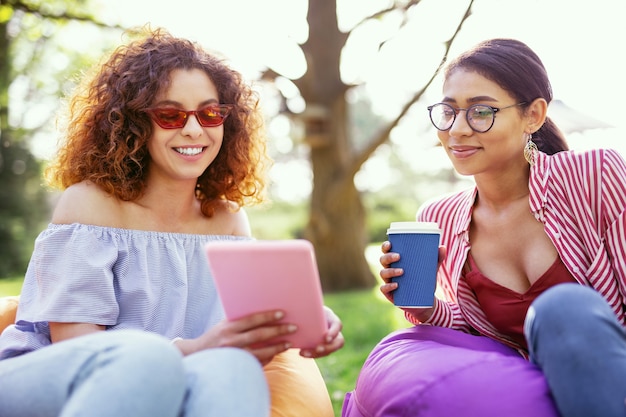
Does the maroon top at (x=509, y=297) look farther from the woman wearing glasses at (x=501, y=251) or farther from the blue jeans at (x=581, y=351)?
the blue jeans at (x=581, y=351)

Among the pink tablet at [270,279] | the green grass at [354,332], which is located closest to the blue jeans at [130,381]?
the pink tablet at [270,279]

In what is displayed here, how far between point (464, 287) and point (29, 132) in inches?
660

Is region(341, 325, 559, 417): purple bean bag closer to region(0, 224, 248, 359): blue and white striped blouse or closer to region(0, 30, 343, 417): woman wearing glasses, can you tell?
region(0, 30, 343, 417): woman wearing glasses

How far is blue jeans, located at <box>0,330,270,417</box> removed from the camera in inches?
58.4

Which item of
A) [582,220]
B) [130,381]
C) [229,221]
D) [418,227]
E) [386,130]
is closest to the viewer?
[130,381]

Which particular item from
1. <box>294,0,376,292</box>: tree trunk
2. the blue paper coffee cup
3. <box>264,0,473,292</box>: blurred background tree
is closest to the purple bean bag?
the blue paper coffee cup

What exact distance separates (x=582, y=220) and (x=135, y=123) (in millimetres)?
1654

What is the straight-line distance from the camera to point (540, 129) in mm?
2641

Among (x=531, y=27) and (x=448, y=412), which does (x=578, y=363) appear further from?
(x=531, y=27)

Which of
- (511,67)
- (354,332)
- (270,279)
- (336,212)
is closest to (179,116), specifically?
(270,279)

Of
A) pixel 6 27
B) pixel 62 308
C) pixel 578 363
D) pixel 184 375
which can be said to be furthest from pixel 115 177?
pixel 6 27

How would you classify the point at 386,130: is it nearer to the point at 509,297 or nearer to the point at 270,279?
the point at 509,297

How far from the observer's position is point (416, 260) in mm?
2143

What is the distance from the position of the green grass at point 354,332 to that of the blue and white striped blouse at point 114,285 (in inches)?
47.2
